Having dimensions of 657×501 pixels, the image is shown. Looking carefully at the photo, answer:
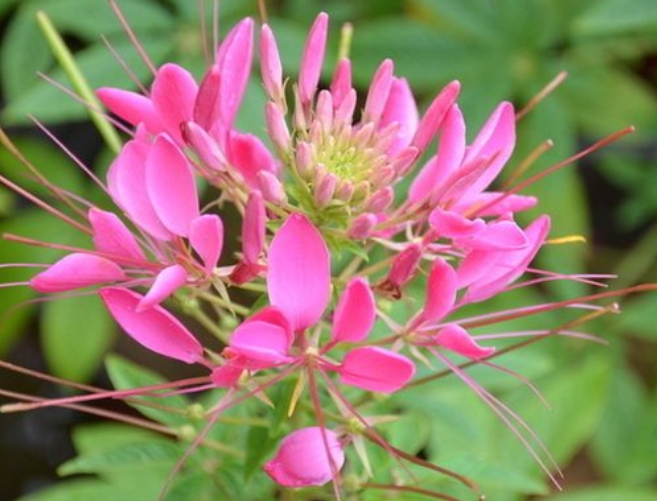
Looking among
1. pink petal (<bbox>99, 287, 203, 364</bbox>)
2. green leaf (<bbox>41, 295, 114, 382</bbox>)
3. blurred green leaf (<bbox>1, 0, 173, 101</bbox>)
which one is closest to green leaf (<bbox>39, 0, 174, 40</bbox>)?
blurred green leaf (<bbox>1, 0, 173, 101</bbox>)

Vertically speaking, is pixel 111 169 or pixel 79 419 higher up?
pixel 111 169

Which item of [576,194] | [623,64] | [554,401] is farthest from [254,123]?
[623,64]

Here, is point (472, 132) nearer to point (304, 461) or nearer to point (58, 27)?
point (58, 27)

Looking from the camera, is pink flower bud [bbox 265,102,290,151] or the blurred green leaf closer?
pink flower bud [bbox 265,102,290,151]

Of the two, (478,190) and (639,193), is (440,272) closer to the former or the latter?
(478,190)

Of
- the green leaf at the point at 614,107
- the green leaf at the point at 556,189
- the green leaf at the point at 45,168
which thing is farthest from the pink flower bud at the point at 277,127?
the green leaf at the point at 614,107

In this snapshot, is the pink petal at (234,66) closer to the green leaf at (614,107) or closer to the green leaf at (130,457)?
the green leaf at (130,457)

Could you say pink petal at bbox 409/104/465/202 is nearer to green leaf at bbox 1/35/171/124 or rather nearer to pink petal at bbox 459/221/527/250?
pink petal at bbox 459/221/527/250
